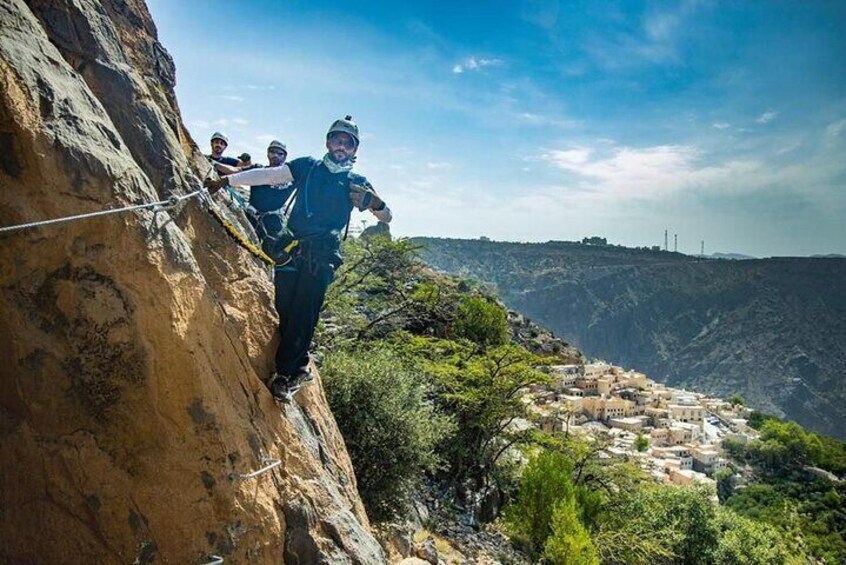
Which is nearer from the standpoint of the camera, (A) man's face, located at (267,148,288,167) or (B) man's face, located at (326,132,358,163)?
(B) man's face, located at (326,132,358,163)

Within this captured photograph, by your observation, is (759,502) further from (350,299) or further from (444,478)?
A: (350,299)

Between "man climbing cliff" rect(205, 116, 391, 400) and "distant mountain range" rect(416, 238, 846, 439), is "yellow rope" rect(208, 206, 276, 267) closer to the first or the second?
"man climbing cliff" rect(205, 116, 391, 400)

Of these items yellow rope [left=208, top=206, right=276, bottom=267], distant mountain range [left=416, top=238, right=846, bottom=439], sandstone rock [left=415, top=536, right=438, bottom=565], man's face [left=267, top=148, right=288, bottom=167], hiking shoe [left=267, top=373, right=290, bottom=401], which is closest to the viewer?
yellow rope [left=208, top=206, right=276, bottom=267]

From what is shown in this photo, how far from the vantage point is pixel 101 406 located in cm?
306

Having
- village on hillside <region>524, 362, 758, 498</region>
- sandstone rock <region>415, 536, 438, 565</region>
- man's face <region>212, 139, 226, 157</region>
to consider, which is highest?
man's face <region>212, 139, 226, 157</region>

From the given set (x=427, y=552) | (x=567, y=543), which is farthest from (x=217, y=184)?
(x=567, y=543)

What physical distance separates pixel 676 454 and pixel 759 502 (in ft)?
39.3

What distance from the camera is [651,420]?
75.2m

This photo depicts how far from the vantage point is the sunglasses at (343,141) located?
4.64m

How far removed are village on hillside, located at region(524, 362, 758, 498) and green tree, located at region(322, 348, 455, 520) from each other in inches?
1743

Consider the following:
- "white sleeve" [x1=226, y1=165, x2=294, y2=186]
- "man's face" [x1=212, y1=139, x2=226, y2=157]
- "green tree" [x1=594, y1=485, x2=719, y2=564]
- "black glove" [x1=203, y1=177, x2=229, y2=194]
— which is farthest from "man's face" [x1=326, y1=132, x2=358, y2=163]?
"green tree" [x1=594, y1=485, x2=719, y2=564]

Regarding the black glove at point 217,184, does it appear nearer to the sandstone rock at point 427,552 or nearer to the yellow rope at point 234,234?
the yellow rope at point 234,234

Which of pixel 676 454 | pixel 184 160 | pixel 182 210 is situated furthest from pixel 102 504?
pixel 676 454

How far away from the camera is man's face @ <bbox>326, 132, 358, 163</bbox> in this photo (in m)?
4.64
